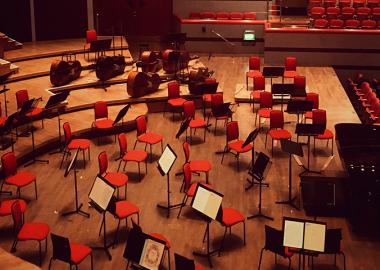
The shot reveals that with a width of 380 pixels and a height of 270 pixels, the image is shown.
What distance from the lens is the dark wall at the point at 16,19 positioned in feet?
57.2

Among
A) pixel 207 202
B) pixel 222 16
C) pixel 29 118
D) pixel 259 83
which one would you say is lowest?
pixel 207 202

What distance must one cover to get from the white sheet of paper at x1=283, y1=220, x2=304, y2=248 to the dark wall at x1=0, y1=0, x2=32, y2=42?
42.4 ft

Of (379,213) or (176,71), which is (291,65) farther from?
(379,213)

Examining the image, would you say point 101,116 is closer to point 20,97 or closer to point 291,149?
point 20,97

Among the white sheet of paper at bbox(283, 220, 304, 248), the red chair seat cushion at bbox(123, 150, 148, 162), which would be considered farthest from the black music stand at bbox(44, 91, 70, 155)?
the white sheet of paper at bbox(283, 220, 304, 248)

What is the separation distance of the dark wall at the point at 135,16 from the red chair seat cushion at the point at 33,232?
1300 cm

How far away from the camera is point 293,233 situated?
704 cm

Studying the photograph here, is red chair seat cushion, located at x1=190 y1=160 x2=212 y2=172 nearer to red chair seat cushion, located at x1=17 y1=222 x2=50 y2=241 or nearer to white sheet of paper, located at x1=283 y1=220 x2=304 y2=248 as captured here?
red chair seat cushion, located at x1=17 y1=222 x2=50 y2=241

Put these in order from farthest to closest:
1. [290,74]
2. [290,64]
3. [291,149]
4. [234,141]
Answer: [290,64], [290,74], [234,141], [291,149]

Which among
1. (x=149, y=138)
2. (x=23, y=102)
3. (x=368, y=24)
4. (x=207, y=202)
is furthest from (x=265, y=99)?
(x=368, y=24)

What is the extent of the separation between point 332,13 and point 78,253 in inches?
534

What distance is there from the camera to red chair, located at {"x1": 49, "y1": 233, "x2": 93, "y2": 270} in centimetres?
725

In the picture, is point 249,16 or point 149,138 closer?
point 149,138

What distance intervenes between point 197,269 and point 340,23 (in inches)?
503
